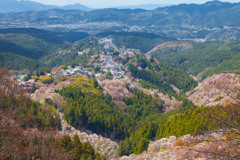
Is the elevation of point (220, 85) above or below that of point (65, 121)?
above

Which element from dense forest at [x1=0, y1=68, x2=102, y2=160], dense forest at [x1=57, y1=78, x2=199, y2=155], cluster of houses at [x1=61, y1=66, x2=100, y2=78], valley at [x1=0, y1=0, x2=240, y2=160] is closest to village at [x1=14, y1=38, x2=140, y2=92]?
cluster of houses at [x1=61, y1=66, x2=100, y2=78]

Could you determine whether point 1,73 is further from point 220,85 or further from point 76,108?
point 76,108

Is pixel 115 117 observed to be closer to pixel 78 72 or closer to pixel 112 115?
pixel 112 115

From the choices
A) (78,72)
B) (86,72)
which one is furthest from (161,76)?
(78,72)

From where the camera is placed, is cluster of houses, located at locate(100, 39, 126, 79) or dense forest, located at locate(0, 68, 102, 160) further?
cluster of houses, located at locate(100, 39, 126, 79)

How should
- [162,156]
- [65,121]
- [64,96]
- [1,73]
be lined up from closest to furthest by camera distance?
1. [1,73]
2. [162,156]
3. [65,121]
4. [64,96]

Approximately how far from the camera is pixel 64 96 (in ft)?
263

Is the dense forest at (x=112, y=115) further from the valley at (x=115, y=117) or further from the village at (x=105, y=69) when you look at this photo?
the village at (x=105, y=69)

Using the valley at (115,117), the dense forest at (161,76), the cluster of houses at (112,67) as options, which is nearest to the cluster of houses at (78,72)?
the valley at (115,117)

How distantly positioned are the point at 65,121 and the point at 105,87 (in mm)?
41228

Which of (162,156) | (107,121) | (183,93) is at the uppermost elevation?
(162,156)

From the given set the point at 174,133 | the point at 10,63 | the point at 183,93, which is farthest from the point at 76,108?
the point at 10,63

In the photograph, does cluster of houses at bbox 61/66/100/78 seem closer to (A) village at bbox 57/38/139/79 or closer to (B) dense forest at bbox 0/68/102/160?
(A) village at bbox 57/38/139/79

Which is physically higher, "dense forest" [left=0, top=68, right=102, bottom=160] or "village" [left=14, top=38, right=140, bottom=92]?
"dense forest" [left=0, top=68, right=102, bottom=160]
